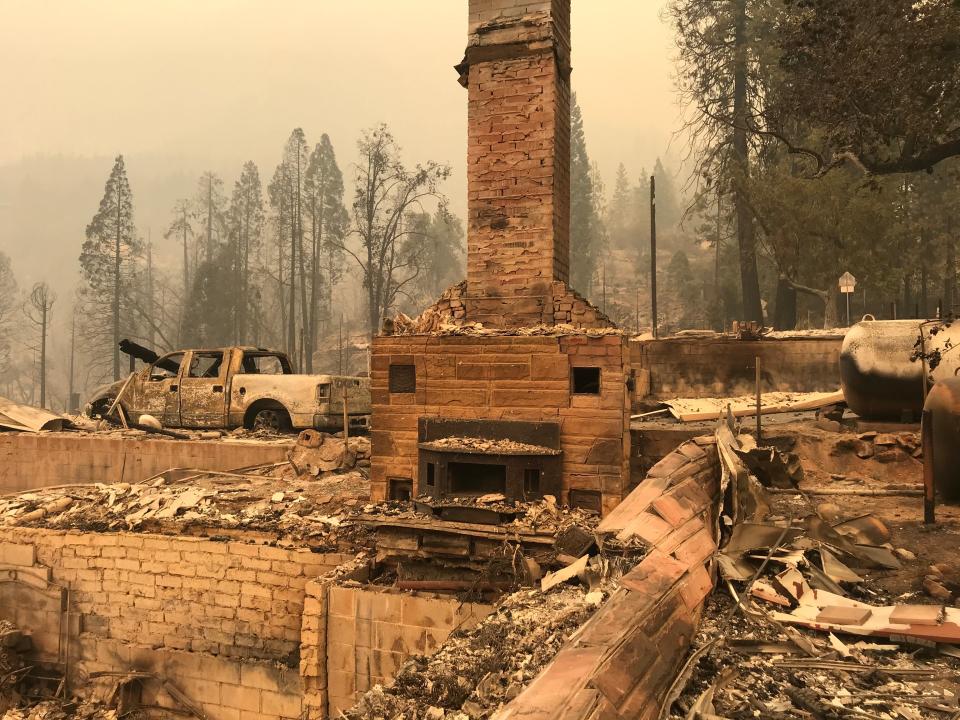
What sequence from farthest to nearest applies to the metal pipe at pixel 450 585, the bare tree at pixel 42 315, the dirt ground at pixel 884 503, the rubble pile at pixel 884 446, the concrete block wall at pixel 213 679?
the bare tree at pixel 42 315 → the rubble pile at pixel 884 446 → the concrete block wall at pixel 213 679 → the metal pipe at pixel 450 585 → the dirt ground at pixel 884 503

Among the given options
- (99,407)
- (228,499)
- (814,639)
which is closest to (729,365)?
(228,499)

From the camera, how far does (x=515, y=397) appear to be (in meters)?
6.89

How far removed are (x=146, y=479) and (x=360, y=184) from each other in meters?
23.7

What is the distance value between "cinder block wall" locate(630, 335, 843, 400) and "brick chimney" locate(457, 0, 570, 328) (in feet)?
24.4

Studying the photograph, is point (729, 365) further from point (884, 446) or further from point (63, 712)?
point (63, 712)

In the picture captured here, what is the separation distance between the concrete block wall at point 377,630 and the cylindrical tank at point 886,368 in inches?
265

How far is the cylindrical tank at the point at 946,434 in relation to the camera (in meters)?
5.34

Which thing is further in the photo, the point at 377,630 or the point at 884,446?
the point at 884,446

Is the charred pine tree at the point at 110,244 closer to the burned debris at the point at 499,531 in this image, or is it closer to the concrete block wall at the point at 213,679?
the burned debris at the point at 499,531

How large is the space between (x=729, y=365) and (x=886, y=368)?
17.7ft

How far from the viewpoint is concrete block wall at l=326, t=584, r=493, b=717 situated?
18.5 ft

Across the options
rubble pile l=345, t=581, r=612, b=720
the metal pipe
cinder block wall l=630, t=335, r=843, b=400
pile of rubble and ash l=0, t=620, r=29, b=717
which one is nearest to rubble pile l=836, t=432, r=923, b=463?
the metal pipe

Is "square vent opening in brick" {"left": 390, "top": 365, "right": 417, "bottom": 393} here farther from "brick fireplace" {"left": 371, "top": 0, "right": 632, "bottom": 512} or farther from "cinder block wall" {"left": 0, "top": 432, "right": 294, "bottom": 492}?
"cinder block wall" {"left": 0, "top": 432, "right": 294, "bottom": 492}

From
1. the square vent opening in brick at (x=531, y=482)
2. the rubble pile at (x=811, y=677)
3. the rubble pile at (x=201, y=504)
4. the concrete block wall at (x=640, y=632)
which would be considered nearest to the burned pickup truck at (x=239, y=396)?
the rubble pile at (x=201, y=504)
